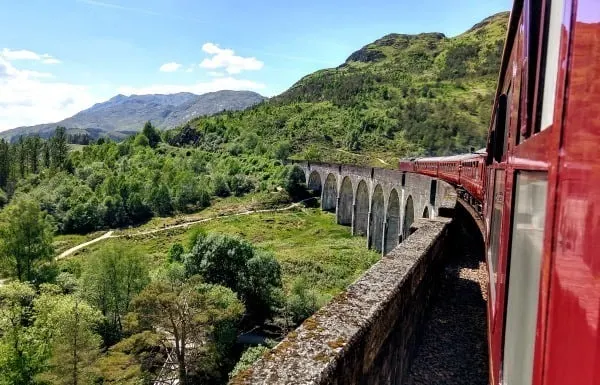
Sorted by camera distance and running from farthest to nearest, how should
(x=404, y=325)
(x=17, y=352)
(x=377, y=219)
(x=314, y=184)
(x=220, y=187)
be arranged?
(x=220, y=187), (x=314, y=184), (x=377, y=219), (x=17, y=352), (x=404, y=325)

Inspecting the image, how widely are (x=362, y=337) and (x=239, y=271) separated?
22.7 metres

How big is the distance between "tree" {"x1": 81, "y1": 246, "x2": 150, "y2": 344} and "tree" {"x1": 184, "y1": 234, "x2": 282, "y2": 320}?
4253mm

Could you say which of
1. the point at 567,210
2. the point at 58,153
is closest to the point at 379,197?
the point at 567,210

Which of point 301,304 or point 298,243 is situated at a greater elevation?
point 301,304

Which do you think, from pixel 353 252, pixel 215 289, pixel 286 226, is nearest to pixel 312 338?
pixel 215 289

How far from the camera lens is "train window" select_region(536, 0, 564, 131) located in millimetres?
1158

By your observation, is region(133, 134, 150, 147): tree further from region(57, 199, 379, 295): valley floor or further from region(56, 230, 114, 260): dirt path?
region(56, 230, 114, 260): dirt path

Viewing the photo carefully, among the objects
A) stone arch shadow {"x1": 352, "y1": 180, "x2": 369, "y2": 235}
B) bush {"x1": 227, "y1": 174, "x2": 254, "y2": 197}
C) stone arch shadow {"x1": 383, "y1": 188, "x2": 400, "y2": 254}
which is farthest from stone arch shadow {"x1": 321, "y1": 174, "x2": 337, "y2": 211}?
stone arch shadow {"x1": 383, "y1": 188, "x2": 400, "y2": 254}

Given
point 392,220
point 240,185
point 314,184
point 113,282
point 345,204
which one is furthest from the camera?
point 240,185

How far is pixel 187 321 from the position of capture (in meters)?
19.1

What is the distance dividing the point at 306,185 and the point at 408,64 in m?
110

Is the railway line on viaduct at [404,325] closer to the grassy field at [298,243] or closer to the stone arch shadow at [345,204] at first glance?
the grassy field at [298,243]

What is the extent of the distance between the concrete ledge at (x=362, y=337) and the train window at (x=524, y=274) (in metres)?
1.14

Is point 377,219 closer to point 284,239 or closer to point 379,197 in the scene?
point 379,197
